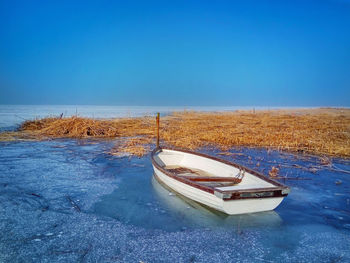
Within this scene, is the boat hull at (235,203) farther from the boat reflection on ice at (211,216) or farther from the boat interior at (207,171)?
the boat interior at (207,171)

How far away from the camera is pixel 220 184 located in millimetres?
5672

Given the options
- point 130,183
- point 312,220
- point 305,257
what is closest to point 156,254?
point 305,257

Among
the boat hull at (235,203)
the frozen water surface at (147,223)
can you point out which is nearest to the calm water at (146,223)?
the frozen water surface at (147,223)

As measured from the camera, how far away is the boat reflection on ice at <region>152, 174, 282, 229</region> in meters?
4.25

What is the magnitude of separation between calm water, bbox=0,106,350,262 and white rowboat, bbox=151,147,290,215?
0.91 ft

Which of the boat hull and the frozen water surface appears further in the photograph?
the boat hull

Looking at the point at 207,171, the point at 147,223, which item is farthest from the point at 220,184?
the point at 147,223

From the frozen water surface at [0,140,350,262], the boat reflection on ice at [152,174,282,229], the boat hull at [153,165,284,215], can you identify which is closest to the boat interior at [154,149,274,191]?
the boat hull at [153,165,284,215]

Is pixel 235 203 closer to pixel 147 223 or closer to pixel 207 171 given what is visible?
pixel 147 223

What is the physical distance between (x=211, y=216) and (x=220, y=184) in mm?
1246

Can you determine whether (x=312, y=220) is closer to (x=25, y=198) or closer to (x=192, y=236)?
(x=192, y=236)

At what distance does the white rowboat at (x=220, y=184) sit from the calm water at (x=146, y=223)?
28 cm

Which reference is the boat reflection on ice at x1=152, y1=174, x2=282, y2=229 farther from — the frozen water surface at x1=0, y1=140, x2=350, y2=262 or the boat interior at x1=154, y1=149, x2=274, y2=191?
the boat interior at x1=154, y1=149, x2=274, y2=191

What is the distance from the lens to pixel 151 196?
5.60 m
